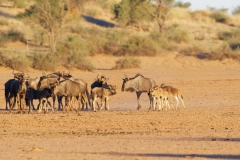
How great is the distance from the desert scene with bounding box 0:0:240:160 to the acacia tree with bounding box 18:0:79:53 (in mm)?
15699

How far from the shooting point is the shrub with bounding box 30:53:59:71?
39.2 metres

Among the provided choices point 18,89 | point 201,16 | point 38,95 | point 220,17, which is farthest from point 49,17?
point 201,16

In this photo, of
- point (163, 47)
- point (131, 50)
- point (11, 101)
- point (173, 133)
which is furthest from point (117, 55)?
point (173, 133)

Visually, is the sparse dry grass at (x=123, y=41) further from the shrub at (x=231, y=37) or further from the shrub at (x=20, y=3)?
the shrub at (x=20, y=3)

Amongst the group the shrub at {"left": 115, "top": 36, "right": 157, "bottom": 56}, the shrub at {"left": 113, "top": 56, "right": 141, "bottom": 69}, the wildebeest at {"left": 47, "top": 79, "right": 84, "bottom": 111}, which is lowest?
the wildebeest at {"left": 47, "top": 79, "right": 84, "bottom": 111}

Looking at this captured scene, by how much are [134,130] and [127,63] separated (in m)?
22.5

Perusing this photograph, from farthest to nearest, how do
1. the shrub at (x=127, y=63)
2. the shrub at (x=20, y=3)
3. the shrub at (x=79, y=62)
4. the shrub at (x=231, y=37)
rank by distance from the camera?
the shrub at (x=20, y=3) → the shrub at (x=231, y=37) → the shrub at (x=127, y=63) → the shrub at (x=79, y=62)

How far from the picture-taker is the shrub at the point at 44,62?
39.2 metres

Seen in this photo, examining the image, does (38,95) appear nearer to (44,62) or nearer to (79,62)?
(44,62)

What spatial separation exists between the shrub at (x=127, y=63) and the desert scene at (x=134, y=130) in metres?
7.44

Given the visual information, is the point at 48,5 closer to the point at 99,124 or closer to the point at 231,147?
the point at 99,124

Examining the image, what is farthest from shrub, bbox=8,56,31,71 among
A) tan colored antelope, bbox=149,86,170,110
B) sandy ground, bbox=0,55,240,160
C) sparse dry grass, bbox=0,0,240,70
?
tan colored antelope, bbox=149,86,170,110

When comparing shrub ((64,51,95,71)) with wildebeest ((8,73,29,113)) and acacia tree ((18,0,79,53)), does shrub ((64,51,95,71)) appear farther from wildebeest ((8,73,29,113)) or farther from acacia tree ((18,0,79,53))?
wildebeest ((8,73,29,113))

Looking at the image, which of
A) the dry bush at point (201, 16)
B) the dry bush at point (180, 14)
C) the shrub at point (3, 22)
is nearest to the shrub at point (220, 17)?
the dry bush at point (201, 16)
